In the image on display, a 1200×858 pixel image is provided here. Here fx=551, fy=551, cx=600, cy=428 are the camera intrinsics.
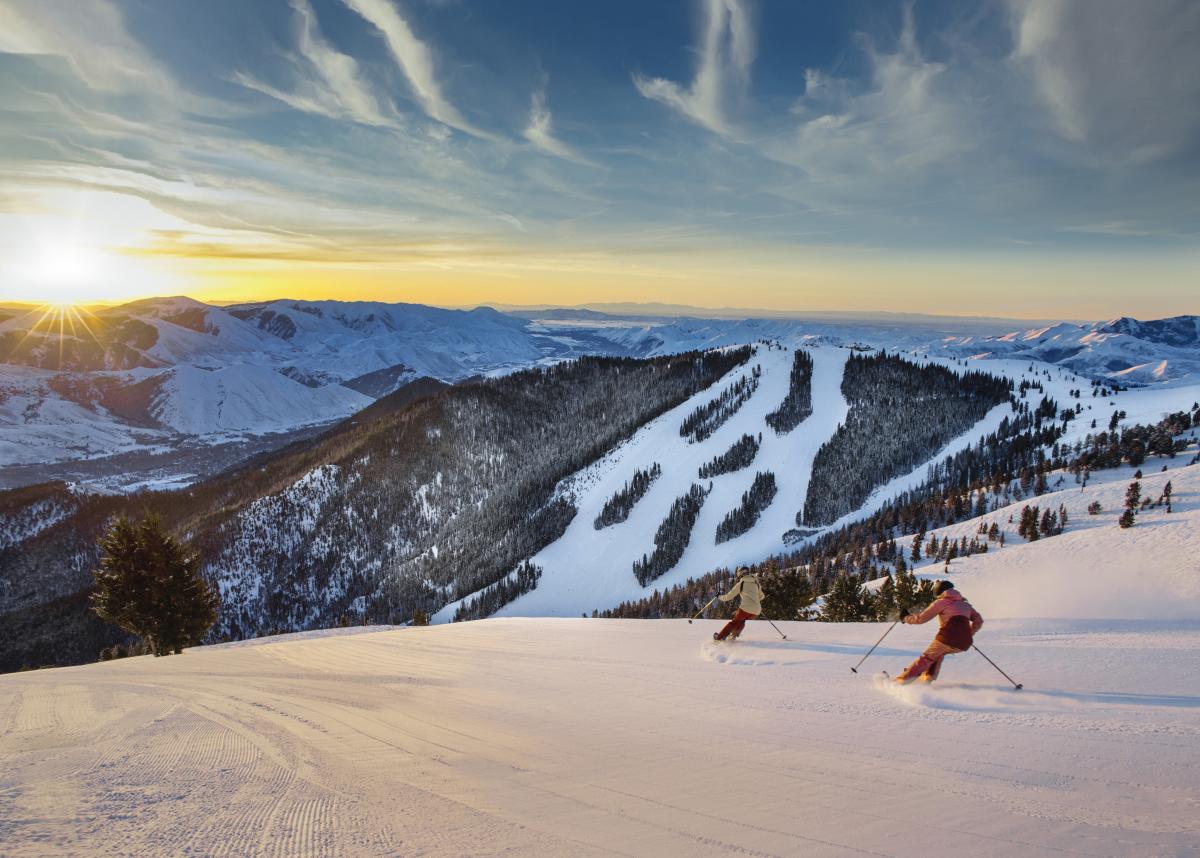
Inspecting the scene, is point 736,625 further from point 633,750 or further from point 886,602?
point 886,602

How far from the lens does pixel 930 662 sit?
9.69 m

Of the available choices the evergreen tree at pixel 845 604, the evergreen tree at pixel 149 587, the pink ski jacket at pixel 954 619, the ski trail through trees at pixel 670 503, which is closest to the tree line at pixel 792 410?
the ski trail through trees at pixel 670 503

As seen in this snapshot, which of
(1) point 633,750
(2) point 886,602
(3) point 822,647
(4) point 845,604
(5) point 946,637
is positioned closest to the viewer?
(1) point 633,750

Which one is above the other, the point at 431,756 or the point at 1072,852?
the point at 1072,852

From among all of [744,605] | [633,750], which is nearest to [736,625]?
[744,605]

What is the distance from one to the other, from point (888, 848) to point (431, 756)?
5136mm

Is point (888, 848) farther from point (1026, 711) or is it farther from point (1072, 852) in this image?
point (1026, 711)

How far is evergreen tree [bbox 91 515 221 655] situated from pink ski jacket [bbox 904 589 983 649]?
127 ft

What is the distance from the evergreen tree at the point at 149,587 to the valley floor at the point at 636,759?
23987 millimetres

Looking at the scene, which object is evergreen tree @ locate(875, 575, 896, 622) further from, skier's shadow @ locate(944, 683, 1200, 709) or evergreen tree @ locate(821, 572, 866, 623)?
skier's shadow @ locate(944, 683, 1200, 709)

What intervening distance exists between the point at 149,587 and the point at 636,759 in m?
37.7

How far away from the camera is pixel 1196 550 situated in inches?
939

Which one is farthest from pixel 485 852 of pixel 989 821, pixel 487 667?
pixel 487 667

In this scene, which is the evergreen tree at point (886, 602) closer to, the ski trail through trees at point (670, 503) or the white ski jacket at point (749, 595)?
the white ski jacket at point (749, 595)
